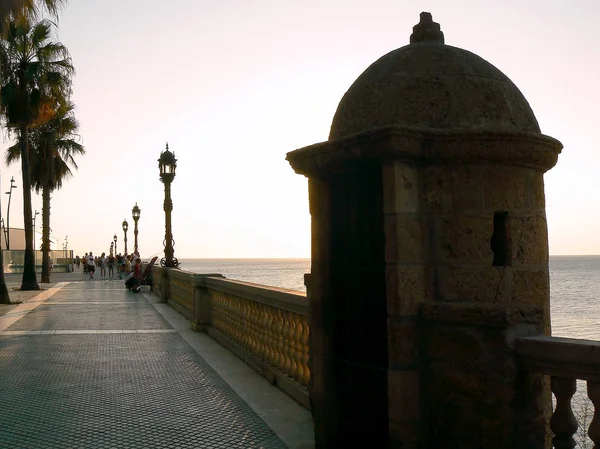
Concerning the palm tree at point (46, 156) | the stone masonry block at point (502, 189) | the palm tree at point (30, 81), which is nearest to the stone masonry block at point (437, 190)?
the stone masonry block at point (502, 189)

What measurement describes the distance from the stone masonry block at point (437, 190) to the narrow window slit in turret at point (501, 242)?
315 mm

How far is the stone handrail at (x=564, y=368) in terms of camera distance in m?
2.99

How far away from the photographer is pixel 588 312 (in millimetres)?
49406

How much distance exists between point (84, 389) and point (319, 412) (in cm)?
389

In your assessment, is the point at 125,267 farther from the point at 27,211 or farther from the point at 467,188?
the point at 467,188

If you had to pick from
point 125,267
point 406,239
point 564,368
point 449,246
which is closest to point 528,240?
point 449,246

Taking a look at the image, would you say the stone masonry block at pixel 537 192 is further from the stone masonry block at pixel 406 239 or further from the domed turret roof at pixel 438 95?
the stone masonry block at pixel 406 239

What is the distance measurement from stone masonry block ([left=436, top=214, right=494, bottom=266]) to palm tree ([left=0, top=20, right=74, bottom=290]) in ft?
75.9

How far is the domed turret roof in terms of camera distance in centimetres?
379

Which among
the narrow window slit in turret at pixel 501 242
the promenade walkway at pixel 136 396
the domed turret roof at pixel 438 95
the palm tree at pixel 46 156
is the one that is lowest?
the promenade walkway at pixel 136 396

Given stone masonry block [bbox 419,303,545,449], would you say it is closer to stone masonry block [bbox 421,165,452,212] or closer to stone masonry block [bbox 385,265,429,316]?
stone masonry block [bbox 385,265,429,316]

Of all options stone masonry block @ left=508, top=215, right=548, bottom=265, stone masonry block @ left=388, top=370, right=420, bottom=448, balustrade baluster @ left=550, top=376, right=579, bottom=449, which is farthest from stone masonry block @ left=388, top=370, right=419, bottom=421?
stone masonry block @ left=508, top=215, right=548, bottom=265

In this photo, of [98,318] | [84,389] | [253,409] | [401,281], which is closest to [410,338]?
[401,281]

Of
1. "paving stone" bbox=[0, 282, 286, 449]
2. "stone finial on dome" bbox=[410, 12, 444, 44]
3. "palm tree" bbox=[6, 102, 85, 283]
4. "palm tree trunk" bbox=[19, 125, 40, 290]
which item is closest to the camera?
"stone finial on dome" bbox=[410, 12, 444, 44]
